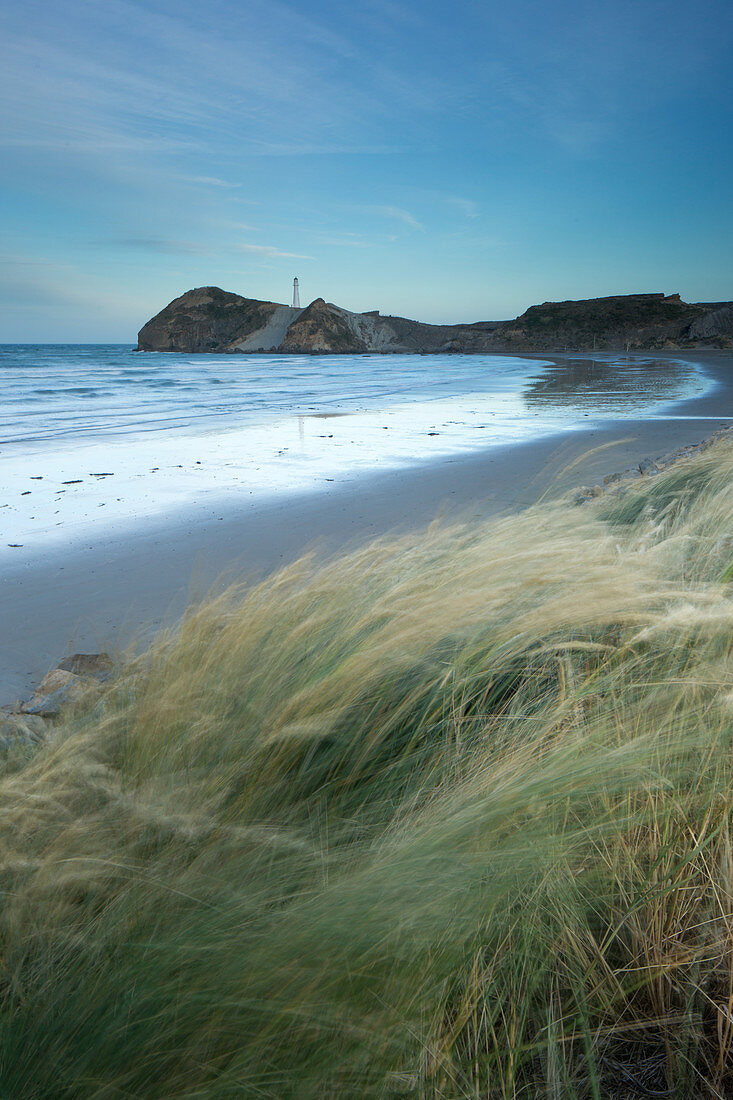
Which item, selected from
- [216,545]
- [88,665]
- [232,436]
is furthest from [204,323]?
[88,665]

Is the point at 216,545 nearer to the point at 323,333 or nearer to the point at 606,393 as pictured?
the point at 606,393

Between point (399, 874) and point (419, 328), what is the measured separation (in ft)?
317

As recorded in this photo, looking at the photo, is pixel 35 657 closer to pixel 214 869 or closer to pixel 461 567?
pixel 461 567

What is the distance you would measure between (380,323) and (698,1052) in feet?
315

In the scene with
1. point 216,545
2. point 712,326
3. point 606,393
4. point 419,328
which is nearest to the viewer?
point 216,545

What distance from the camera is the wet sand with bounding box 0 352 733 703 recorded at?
2.96 m

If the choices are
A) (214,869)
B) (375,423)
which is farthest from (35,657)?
(375,423)

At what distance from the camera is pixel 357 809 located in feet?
4.03

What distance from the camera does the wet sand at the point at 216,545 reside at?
296 cm

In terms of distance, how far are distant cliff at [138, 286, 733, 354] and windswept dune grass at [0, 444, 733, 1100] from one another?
57.6 m

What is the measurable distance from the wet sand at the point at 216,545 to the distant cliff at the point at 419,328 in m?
52.7

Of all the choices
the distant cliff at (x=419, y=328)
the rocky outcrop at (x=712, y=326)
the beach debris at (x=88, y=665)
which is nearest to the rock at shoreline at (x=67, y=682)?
the beach debris at (x=88, y=665)

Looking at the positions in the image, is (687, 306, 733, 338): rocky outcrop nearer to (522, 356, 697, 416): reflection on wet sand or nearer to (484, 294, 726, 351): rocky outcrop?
(484, 294, 726, 351): rocky outcrop

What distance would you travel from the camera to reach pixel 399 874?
37.1 inches
